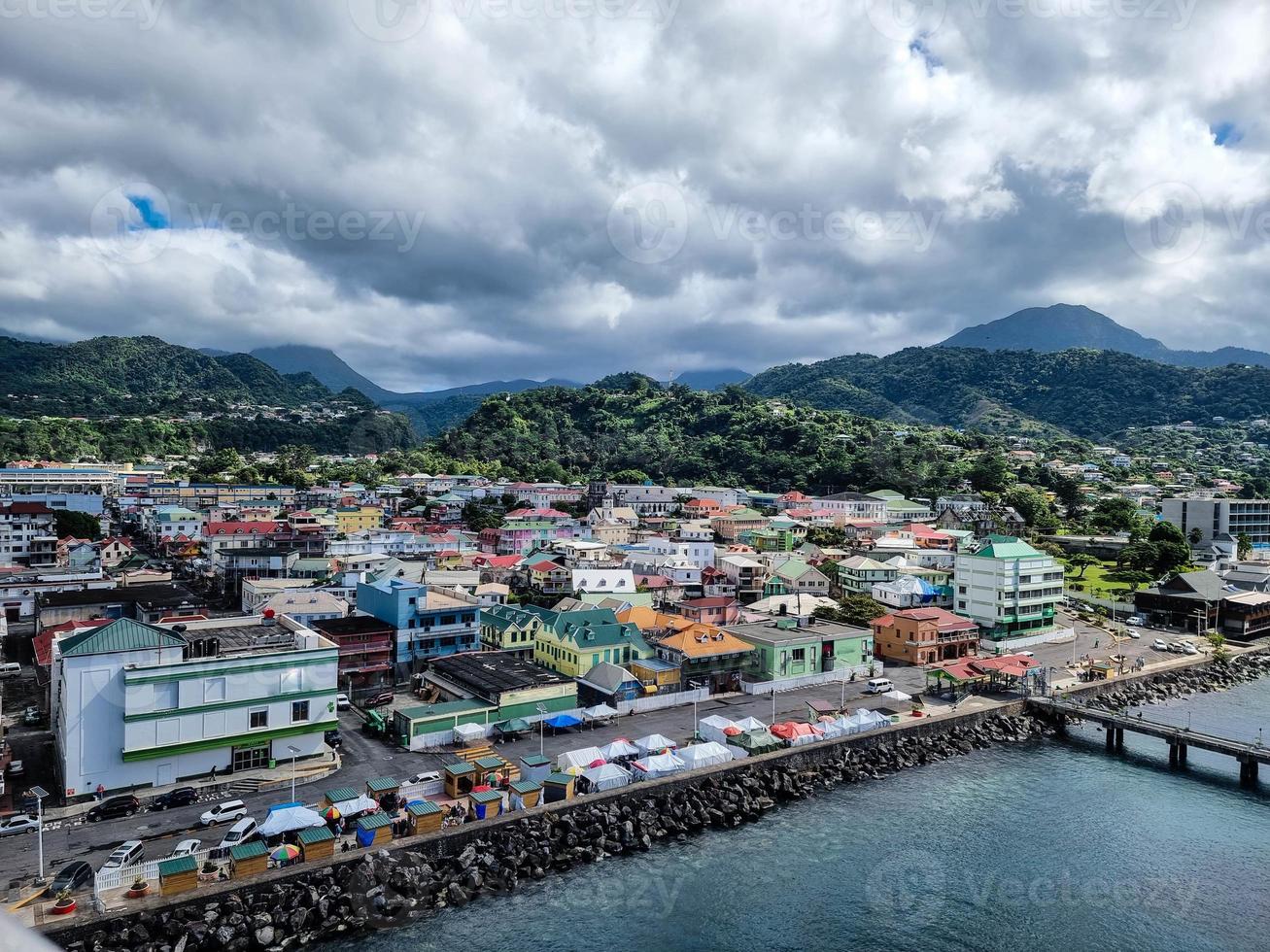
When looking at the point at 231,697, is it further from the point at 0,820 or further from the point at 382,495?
the point at 382,495

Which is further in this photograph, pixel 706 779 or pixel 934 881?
pixel 706 779

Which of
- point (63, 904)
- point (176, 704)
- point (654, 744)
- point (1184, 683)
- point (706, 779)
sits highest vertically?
point (176, 704)

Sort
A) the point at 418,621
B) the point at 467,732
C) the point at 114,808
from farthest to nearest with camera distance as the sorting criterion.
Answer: the point at 418,621
the point at 467,732
the point at 114,808

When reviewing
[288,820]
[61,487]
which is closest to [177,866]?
[288,820]

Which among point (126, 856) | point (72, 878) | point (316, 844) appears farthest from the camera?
point (316, 844)

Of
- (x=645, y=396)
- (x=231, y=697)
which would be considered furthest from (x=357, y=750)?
(x=645, y=396)

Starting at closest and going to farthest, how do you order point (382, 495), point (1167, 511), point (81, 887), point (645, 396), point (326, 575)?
point (81, 887) < point (326, 575) < point (1167, 511) < point (382, 495) < point (645, 396)

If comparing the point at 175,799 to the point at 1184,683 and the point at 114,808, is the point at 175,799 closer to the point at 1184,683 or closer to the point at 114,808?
the point at 114,808
